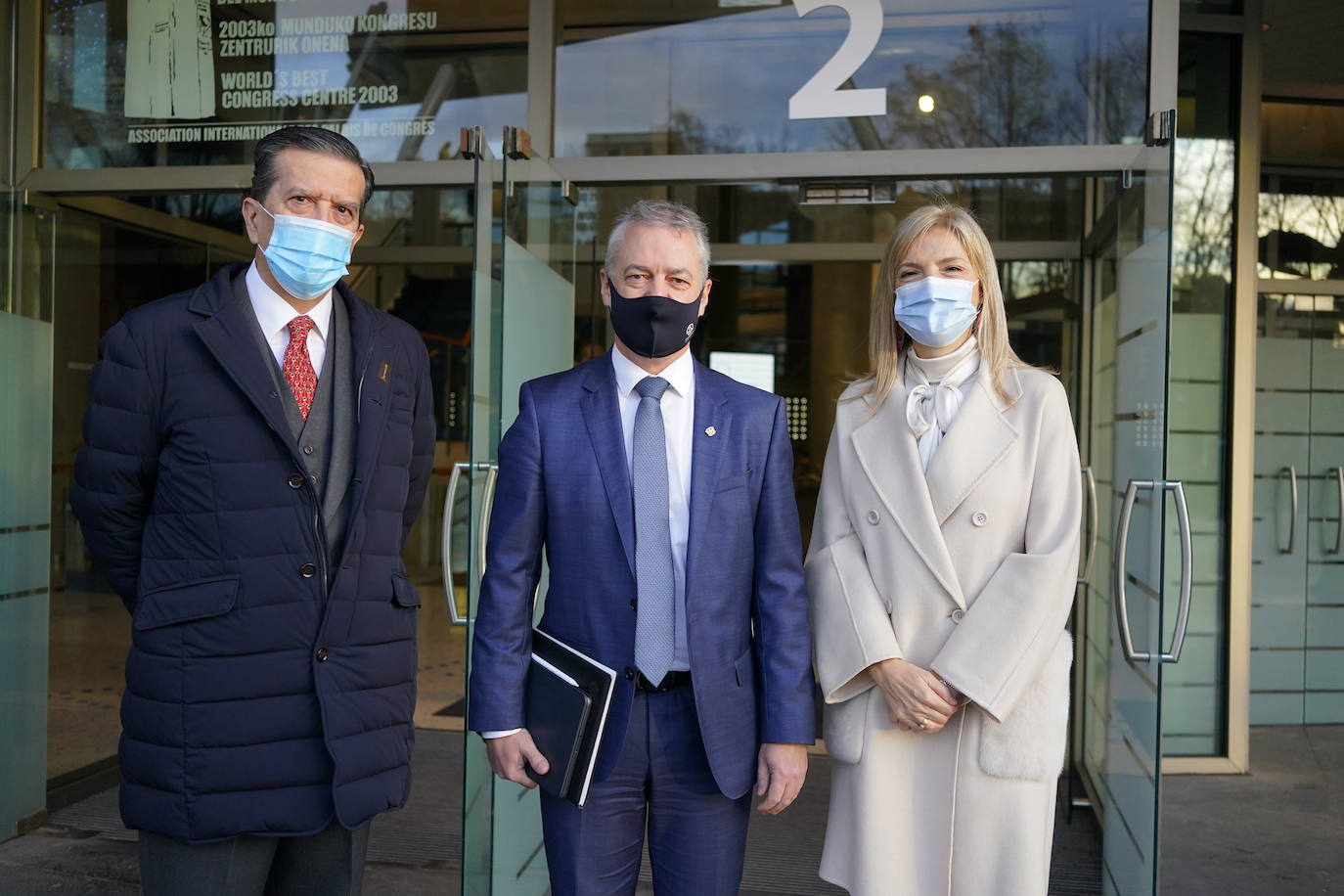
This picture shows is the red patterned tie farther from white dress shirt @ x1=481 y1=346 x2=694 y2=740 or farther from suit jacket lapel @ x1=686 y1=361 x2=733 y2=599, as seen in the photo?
suit jacket lapel @ x1=686 y1=361 x2=733 y2=599

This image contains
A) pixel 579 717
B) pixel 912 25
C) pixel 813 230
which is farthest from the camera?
pixel 813 230

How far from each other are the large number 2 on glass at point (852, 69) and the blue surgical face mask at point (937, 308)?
5.18 feet

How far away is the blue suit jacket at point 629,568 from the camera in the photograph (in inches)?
74.6

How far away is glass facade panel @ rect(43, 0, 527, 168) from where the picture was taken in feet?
12.3

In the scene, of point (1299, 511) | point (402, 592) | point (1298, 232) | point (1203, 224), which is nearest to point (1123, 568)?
point (402, 592)

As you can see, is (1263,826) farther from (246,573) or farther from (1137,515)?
(246,573)

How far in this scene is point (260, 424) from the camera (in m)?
1.91

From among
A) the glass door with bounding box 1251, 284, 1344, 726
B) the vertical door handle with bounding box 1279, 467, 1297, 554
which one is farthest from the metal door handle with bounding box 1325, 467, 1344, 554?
the vertical door handle with bounding box 1279, 467, 1297, 554

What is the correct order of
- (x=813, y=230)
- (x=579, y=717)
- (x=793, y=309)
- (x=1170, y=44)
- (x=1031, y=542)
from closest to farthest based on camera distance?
1. (x=579, y=717)
2. (x=1031, y=542)
3. (x=1170, y=44)
4. (x=813, y=230)
5. (x=793, y=309)

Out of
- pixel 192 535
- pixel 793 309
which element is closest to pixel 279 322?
pixel 192 535

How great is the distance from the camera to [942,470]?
6.68 ft

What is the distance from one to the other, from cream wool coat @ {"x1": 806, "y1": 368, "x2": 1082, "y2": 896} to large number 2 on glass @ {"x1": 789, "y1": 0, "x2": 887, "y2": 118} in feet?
5.53

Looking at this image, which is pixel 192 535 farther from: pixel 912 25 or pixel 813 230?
pixel 813 230

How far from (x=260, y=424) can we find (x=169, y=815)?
25.7 inches
